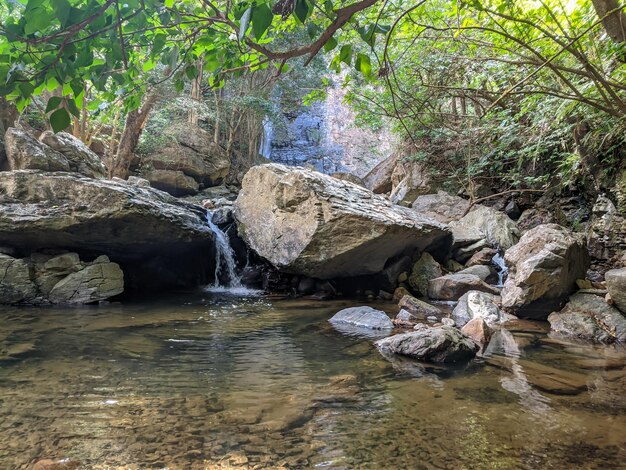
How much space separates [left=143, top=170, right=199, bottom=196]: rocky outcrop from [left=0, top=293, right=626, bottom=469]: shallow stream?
31.2 ft

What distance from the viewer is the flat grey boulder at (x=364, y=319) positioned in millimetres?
4934

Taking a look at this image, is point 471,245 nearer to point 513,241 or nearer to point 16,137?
point 513,241

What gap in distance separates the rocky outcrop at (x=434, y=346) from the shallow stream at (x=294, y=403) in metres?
0.16

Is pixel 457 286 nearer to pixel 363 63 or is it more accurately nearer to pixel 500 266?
pixel 500 266

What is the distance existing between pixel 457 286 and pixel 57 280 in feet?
22.2

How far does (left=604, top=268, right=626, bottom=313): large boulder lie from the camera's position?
464 cm

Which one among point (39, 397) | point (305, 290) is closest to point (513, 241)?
point (305, 290)

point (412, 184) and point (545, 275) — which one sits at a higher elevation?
point (412, 184)

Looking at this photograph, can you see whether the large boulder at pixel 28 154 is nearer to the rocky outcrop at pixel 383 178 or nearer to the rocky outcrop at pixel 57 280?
the rocky outcrop at pixel 57 280

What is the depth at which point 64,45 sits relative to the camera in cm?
106

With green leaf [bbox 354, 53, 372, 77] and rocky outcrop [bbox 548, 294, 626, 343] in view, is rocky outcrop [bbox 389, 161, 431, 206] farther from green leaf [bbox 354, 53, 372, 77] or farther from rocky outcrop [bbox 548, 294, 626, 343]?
green leaf [bbox 354, 53, 372, 77]

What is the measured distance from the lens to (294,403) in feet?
8.54

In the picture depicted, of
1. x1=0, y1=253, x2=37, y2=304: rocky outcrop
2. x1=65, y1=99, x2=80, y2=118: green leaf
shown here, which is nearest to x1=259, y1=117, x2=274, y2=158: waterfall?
x1=0, y1=253, x2=37, y2=304: rocky outcrop

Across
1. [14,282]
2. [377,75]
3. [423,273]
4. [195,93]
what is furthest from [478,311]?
[195,93]
